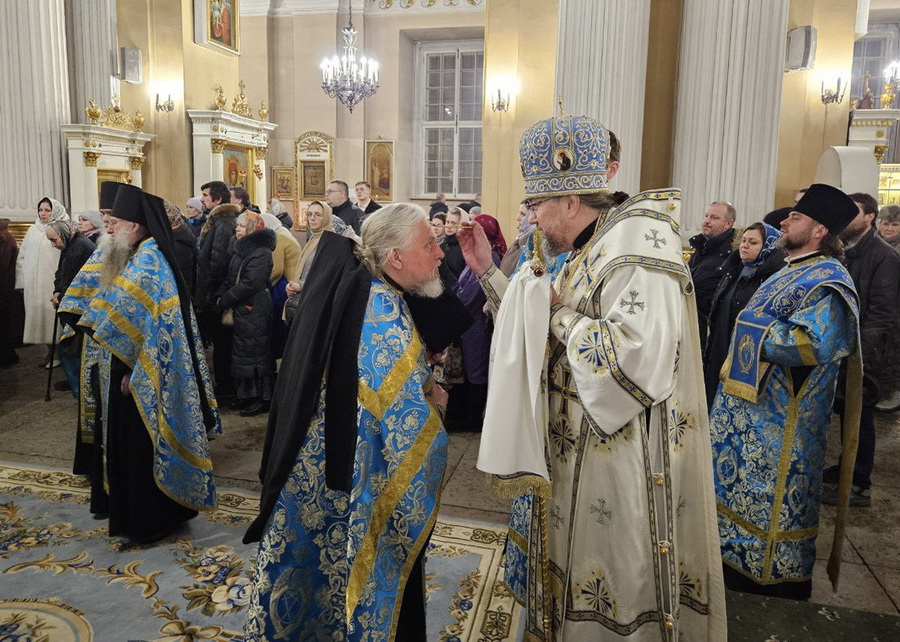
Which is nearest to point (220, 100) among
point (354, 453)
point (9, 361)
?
point (9, 361)

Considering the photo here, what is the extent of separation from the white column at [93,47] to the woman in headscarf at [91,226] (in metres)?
3.73

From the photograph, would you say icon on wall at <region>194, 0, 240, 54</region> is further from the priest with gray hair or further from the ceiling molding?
the priest with gray hair

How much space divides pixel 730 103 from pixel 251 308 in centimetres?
410

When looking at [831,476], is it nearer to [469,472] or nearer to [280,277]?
[469,472]

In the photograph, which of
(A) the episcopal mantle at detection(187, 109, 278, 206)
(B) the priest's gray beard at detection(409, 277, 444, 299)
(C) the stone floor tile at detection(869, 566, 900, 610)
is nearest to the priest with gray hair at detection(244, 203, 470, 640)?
(B) the priest's gray beard at detection(409, 277, 444, 299)

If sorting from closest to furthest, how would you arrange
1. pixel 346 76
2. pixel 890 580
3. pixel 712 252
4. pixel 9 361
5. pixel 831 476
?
pixel 890 580 < pixel 831 476 < pixel 712 252 < pixel 9 361 < pixel 346 76

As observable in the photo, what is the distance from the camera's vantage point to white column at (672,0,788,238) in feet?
17.1

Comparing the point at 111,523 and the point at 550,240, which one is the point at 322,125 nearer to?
the point at 111,523

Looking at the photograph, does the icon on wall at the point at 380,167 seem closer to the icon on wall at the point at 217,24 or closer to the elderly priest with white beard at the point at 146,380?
the icon on wall at the point at 217,24

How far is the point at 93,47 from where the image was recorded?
28.9ft

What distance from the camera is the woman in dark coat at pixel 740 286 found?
12.1 ft

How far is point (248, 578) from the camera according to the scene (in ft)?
9.86

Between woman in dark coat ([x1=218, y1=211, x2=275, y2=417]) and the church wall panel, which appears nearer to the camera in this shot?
woman in dark coat ([x1=218, y1=211, x2=275, y2=417])

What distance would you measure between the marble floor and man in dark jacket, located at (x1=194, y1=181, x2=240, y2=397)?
464 millimetres
